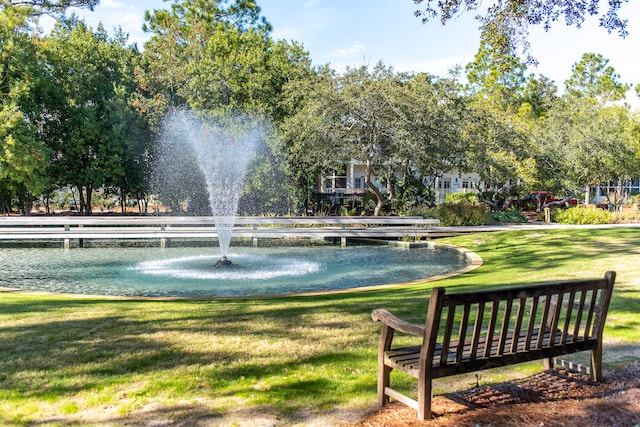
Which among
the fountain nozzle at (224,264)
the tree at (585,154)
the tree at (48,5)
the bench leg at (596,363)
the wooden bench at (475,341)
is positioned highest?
the tree at (48,5)

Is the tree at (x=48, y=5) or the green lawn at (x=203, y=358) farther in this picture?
the tree at (x=48, y=5)

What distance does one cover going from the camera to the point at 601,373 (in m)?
4.25

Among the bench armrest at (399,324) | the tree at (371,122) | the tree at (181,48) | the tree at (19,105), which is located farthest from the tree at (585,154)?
the bench armrest at (399,324)

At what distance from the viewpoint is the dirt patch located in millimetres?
3381

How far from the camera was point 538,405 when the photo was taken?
367 cm

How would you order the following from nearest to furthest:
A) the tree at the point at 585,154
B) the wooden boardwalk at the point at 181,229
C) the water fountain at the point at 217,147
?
the wooden boardwalk at the point at 181,229
the water fountain at the point at 217,147
the tree at the point at 585,154

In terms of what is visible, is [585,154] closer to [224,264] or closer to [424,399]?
[224,264]

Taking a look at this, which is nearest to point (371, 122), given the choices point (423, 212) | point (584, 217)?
point (423, 212)

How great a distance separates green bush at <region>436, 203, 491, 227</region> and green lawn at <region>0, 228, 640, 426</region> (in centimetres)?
1480

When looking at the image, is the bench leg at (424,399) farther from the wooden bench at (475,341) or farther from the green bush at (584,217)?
the green bush at (584,217)

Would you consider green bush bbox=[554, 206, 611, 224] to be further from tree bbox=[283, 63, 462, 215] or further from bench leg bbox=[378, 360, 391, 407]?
bench leg bbox=[378, 360, 391, 407]

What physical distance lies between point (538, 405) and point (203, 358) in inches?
112

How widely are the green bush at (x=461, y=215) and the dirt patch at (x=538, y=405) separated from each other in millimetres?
18946

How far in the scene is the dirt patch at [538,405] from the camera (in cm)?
338
